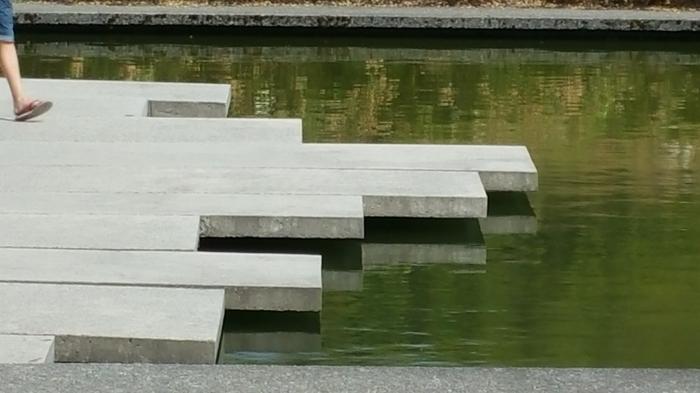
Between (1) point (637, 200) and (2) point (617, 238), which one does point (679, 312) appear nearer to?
(2) point (617, 238)

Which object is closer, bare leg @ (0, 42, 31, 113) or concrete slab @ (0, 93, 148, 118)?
bare leg @ (0, 42, 31, 113)

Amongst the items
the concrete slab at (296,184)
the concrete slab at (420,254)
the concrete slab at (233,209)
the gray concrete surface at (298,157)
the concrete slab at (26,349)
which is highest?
the concrete slab at (26,349)

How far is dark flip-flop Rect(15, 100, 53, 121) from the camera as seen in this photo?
7.72 meters

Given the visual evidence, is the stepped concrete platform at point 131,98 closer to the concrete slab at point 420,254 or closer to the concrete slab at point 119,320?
the concrete slab at point 420,254

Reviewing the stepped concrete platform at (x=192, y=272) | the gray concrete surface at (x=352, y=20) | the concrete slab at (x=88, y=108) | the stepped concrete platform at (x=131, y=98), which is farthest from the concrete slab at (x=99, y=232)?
the gray concrete surface at (x=352, y=20)

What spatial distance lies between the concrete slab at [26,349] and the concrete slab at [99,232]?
3.75ft

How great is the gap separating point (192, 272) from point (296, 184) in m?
1.43

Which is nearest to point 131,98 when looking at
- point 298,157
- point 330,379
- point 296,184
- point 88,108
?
point 88,108

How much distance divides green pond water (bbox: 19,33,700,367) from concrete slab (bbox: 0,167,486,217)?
0.50 ft

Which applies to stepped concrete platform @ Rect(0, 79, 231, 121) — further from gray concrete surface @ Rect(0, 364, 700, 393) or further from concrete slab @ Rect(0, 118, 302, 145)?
gray concrete surface @ Rect(0, 364, 700, 393)

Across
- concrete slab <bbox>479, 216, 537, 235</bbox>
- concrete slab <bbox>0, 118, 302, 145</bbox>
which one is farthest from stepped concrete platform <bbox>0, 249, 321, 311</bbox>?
concrete slab <bbox>0, 118, 302, 145</bbox>

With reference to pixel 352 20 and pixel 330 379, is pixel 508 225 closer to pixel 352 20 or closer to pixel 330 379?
pixel 330 379

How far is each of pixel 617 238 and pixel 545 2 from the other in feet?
27.5

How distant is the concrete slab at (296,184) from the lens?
6.16 metres
